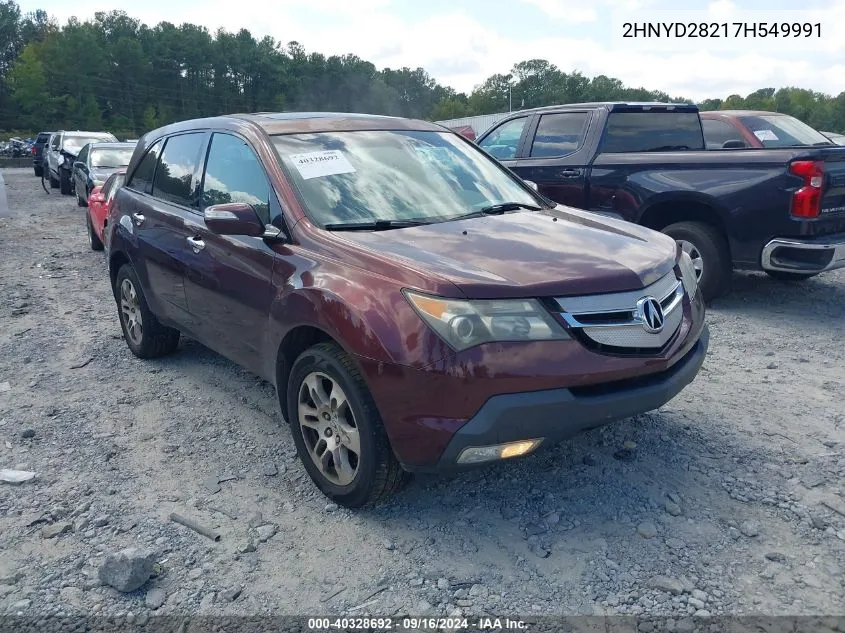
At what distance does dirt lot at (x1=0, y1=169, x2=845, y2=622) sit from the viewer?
2750mm

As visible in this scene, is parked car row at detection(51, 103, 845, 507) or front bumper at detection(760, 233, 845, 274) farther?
front bumper at detection(760, 233, 845, 274)

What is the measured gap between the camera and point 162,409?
4.70 m

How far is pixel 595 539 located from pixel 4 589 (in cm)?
237

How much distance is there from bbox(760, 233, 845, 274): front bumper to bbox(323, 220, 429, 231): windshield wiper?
394 centimetres

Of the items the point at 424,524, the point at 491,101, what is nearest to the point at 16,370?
the point at 424,524

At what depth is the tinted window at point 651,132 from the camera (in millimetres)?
7414

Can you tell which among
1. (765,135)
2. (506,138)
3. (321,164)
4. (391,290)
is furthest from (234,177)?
(765,135)

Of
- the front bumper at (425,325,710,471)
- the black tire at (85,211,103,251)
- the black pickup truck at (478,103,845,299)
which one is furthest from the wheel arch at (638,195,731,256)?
the black tire at (85,211,103,251)

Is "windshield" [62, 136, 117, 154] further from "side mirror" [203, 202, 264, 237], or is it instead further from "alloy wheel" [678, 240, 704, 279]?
"side mirror" [203, 202, 264, 237]

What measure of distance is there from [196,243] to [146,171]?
1427 mm

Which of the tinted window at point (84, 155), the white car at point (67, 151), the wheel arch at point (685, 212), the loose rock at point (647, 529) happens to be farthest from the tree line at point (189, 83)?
the loose rock at point (647, 529)

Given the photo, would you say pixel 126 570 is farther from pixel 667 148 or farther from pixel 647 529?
pixel 667 148

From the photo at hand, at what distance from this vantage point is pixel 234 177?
4148 mm

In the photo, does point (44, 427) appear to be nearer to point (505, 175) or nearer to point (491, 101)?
point (505, 175)
